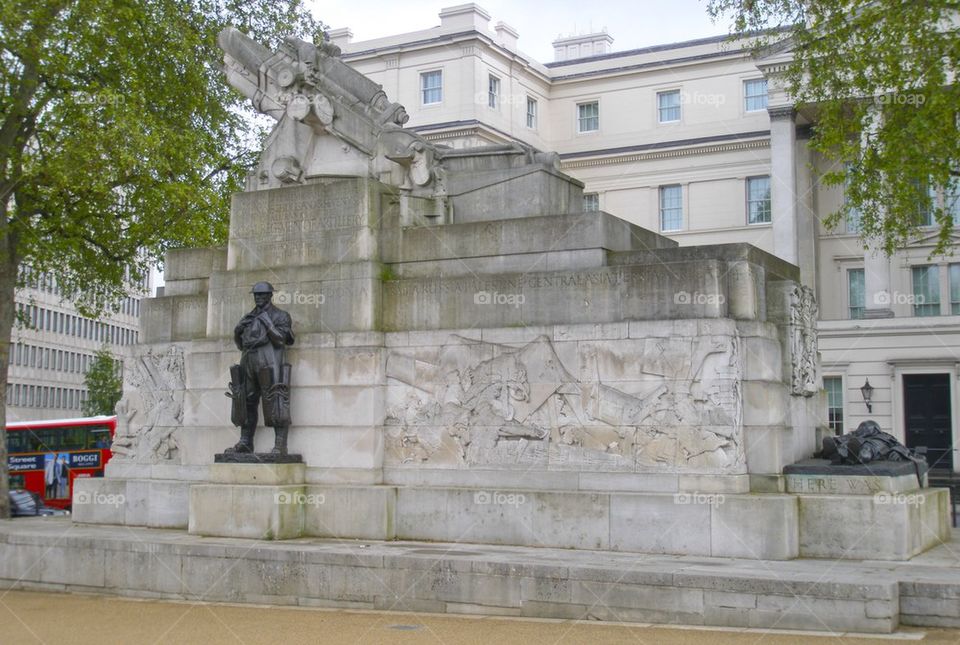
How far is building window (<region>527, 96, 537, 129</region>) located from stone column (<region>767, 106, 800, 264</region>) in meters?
16.0

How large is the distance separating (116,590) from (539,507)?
6.13 metres

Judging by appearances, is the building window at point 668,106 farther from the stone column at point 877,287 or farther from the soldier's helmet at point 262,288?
the soldier's helmet at point 262,288

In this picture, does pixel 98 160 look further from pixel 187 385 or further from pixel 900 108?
pixel 900 108

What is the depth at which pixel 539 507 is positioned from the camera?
15516 mm

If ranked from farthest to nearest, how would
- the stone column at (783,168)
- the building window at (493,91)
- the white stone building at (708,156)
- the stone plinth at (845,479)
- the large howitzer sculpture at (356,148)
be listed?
the building window at (493,91) < the stone column at (783,168) < the white stone building at (708,156) < the large howitzer sculpture at (356,148) < the stone plinth at (845,479)

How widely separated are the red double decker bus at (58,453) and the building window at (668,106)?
3809 centimetres

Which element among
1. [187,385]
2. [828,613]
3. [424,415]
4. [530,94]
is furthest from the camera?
[530,94]

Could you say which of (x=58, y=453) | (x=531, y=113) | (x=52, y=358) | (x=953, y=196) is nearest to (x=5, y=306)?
(x=58, y=453)

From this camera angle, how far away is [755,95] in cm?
6288

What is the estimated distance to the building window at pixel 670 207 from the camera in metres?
63.7

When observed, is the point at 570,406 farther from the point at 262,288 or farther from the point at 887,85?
the point at 887,85

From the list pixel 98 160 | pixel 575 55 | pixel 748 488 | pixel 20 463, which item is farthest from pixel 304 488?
pixel 575 55

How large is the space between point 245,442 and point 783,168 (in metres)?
42.9

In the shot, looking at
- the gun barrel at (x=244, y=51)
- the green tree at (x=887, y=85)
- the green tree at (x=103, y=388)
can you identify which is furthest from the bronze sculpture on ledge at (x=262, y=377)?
the green tree at (x=103, y=388)
